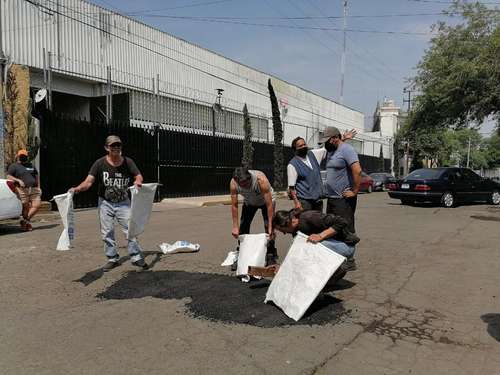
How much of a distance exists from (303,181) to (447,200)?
12.1m

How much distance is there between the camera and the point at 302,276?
468cm

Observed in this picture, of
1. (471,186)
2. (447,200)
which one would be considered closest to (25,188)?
(447,200)

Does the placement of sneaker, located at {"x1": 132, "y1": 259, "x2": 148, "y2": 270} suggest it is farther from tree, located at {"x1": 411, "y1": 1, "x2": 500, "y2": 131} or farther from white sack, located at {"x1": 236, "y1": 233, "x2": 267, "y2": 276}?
tree, located at {"x1": 411, "y1": 1, "x2": 500, "y2": 131}

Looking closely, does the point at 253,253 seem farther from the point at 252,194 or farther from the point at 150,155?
the point at 150,155

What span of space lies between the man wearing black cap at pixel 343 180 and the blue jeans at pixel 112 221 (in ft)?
8.60

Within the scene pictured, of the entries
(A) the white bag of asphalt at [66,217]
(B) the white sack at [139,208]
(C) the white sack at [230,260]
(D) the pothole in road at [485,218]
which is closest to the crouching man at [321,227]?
(C) the white sack at [230,260]

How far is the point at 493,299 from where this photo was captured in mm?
5375

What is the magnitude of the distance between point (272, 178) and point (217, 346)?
21983 millimetres

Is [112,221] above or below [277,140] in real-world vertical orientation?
below

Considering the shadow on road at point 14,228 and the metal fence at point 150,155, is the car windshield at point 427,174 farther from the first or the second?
the shadow on road at point 14,228

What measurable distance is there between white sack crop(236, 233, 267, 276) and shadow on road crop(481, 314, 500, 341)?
7.70ft

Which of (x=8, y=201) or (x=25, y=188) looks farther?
(x=25, y=188)

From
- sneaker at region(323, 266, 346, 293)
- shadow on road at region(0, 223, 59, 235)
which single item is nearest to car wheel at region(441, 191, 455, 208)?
shadow on road at region(0, 223, 59, 235)

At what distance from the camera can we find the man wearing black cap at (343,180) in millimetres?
6148
